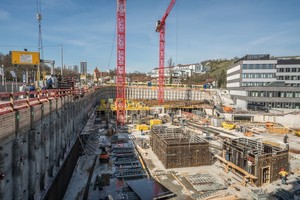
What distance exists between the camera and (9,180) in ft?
22.7

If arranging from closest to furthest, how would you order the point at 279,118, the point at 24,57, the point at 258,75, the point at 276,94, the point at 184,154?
the point at 184,154, the point at 24,57, the point at 279,118, the point at 276,94, the point at 258,75

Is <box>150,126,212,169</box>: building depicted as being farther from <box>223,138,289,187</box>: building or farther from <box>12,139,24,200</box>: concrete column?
<box>12,139,24,200</box>: concrete column

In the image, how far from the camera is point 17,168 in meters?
7.27

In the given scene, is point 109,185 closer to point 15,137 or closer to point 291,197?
point 15,137

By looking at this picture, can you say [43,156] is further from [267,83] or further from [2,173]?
[267,83]

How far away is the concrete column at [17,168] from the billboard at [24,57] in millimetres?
12691

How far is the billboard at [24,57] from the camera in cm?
1705

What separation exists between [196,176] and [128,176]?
16.6 feet

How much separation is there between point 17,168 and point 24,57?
44.6ft

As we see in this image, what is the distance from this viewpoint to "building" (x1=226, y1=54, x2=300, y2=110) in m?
44.3

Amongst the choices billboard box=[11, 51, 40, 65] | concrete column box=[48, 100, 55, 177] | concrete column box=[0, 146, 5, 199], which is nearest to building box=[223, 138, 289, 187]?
concrete column box=[48, 100, 55, 177]

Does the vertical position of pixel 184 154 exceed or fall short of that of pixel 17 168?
it falls short

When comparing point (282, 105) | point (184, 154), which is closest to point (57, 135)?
point (184, 154)

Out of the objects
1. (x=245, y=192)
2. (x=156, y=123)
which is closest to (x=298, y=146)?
(x=245, y=192)
